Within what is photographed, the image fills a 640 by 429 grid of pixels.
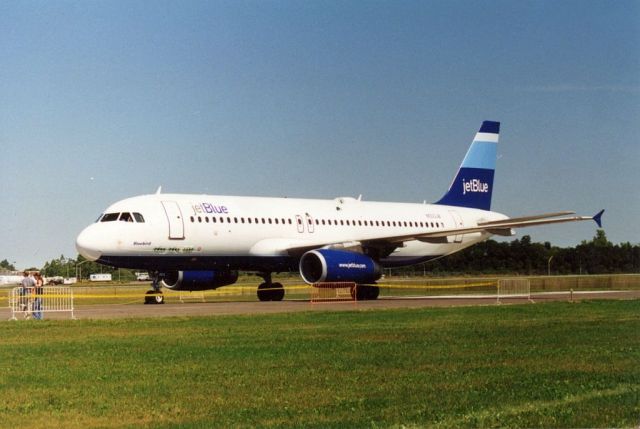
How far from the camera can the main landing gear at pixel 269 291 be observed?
4028 cm

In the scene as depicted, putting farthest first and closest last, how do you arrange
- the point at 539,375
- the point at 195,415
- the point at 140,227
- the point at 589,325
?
the point at 140,227 < the point at 589,325 < the point at 539,375 < the point at 195,415

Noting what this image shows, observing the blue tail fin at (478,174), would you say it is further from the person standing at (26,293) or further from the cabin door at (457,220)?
the person standing at (26,293)

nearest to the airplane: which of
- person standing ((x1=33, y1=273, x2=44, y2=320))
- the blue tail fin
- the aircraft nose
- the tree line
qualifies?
the aircraft nose

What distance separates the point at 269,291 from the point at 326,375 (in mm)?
27647

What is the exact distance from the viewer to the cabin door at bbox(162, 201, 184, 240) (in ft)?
115

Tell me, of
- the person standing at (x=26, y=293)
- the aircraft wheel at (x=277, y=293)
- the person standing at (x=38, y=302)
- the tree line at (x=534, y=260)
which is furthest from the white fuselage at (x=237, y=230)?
the tree line at (x=534, y=260)

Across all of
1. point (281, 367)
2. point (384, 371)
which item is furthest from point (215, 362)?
point (384, 371)

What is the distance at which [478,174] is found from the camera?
49.8m

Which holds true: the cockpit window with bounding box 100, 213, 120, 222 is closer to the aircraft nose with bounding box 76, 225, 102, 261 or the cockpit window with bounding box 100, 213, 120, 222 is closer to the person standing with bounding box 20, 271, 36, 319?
the aircraft nose with bounding box 76, 225, 102, 261

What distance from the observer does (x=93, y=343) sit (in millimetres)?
17906

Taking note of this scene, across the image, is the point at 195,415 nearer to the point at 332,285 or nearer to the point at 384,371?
the point at 384,371

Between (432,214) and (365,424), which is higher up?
(432,214)

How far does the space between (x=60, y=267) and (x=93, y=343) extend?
177 metres

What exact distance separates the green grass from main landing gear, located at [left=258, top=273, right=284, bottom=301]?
1836 cm
